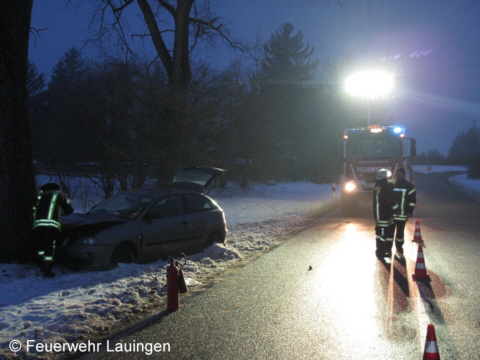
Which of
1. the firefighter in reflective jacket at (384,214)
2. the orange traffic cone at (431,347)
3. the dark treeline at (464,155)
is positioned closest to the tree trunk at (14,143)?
the orange traffic cone at (431,347)

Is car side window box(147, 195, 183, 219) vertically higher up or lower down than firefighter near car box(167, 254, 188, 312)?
higher up

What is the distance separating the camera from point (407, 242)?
36.5 ft

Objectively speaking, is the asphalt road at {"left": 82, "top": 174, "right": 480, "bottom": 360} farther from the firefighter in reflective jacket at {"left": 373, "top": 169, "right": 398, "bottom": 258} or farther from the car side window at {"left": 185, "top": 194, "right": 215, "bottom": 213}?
the car side window at {"left": 185, "top": 194, "right": 215, "bottom": 213}

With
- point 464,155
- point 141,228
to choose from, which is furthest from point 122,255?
point 464,155

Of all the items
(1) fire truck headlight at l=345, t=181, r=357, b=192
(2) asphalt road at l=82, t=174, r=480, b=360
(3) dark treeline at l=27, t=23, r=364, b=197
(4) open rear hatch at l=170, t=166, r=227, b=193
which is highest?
(3) dark treeline at l=27, t=23, r=364, b=197

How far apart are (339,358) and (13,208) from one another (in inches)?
229

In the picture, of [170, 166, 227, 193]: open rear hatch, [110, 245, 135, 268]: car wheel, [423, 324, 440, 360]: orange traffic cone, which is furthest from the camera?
[170, 166, 227, 193]: open rear hatch

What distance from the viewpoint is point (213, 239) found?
9.50 metres

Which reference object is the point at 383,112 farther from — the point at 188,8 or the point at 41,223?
the point at 41,223

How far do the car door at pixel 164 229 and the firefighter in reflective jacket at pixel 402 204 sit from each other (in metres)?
4.66

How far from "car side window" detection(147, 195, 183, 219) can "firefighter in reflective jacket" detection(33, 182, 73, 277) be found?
5.29 ft

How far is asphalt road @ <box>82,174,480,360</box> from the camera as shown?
437cm

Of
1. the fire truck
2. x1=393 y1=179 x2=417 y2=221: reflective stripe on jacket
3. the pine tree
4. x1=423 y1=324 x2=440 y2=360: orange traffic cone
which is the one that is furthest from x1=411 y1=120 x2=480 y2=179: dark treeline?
x1=423 y1=324 x2=440 y2=360: orange traffic cone

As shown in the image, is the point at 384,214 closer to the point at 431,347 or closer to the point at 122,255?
the point at 122,255
